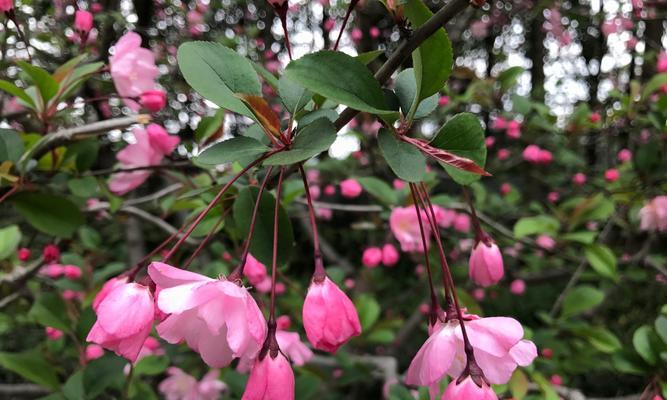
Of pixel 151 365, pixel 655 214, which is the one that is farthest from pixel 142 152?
pixel 655 214

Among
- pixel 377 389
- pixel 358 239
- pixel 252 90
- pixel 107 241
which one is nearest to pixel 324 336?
pixel 252 90

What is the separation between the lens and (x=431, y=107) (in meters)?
0.57

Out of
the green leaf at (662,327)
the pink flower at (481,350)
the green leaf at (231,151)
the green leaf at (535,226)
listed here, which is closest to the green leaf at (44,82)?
the green leaf at (231,151)

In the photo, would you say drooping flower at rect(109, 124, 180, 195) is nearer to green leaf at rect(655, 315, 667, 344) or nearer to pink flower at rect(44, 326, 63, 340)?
pink flower at rect(44, 326, 63, 340)

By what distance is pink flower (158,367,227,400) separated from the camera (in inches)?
53.6

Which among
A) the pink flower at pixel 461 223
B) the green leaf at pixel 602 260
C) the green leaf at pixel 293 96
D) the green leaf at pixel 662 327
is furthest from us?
the pink flower at pixel 461 223

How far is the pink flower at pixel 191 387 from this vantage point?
1.36m

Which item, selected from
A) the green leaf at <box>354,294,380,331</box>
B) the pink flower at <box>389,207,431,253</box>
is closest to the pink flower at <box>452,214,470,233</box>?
the green leaf at <box>354,294,380,331</box>

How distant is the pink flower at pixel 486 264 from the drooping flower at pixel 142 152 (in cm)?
56

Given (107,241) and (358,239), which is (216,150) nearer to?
(107,241)

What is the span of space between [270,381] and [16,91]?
0.61 meters

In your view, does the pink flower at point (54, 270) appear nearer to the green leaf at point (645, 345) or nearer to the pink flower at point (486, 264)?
the pink flower at point (486, 264)

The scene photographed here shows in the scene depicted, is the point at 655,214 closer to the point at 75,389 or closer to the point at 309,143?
the point at 309,143

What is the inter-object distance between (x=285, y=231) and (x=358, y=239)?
9.48 feet
